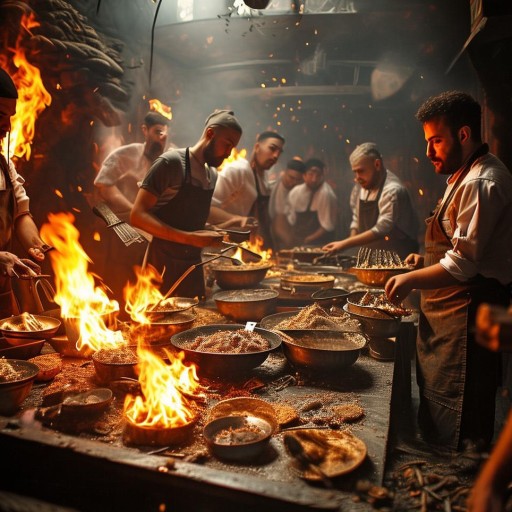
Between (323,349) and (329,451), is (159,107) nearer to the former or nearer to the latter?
(323,349)

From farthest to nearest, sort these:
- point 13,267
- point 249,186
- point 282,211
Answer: point 282,211, point 249,186, point 13,267

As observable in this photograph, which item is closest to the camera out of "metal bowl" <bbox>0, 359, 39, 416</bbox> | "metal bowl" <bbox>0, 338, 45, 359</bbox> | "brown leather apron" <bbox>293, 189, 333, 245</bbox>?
"metal bowl" <bbox>0, 359, 39, 416</bbox>

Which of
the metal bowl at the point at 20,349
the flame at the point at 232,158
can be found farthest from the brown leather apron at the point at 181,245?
the flame at the point at 232,158

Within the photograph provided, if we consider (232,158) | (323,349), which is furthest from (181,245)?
(232,158)

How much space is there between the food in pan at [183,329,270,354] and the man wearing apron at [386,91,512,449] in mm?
979

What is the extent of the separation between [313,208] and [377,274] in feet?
25.9

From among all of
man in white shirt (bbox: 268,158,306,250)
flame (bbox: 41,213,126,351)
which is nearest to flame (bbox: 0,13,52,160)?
flame (bbox: 41,213,126,351)

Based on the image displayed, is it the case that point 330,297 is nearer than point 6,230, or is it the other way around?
point 6,230

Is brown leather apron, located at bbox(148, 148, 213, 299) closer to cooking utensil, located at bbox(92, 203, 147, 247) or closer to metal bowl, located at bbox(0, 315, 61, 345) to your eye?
cooking utensil, located at bbox(92, 203, 147, 247)

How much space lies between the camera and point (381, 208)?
6734mm

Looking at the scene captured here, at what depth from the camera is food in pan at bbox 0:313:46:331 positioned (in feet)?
9.11

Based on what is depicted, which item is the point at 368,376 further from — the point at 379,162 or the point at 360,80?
the point at 360,80

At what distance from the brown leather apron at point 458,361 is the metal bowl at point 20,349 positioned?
9.14 ft

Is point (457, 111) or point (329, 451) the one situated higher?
point (457, 111)
